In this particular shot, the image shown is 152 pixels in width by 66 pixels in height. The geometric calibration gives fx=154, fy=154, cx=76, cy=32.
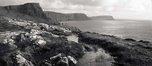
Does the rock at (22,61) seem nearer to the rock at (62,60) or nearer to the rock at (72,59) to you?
the rock at (62,60)

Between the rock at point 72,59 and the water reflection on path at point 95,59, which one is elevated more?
the rock at point 72,59

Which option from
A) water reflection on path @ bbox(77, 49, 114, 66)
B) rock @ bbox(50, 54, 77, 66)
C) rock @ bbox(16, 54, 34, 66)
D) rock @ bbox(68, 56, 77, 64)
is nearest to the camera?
rock @ bbox(16, 54, 34, 66)

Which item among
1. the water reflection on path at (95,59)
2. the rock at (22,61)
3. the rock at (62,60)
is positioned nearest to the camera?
the rock at (22,61)

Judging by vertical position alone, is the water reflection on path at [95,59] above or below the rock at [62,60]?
below

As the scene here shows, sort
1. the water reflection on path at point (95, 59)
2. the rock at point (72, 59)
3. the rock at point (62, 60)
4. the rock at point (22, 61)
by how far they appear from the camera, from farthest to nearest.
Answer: the water reflection on path at point (95, 59) → the rock at point (72, 59) → the rock at point (62, 60) → the rock at point (22, 61)

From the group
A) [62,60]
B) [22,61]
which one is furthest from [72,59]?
[22,61]

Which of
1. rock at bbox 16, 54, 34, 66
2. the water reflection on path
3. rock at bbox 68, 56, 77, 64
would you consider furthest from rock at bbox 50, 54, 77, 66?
rock at bbox 16, 54, 34, 66

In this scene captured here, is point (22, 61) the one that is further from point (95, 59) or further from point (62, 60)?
point (95, 59)

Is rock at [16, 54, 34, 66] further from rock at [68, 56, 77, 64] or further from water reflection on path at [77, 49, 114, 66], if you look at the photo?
water reflection on path at [77, 49, 114, 66]

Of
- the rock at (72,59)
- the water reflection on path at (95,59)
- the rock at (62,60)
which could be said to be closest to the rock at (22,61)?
the rock at (62,60)

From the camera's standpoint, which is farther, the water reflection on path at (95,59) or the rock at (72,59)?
the water reflection on path at (95,59)

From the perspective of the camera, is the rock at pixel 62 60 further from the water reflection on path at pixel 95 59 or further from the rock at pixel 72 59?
the water reflection on path at pixel 95 59

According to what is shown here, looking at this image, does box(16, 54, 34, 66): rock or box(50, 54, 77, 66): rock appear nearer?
box(16, 54, 34, 66): rock

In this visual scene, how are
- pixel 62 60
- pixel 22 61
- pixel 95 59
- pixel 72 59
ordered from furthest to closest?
pixel 95 59, pixel 72 59, pixel 62 60, pixel 22 61
